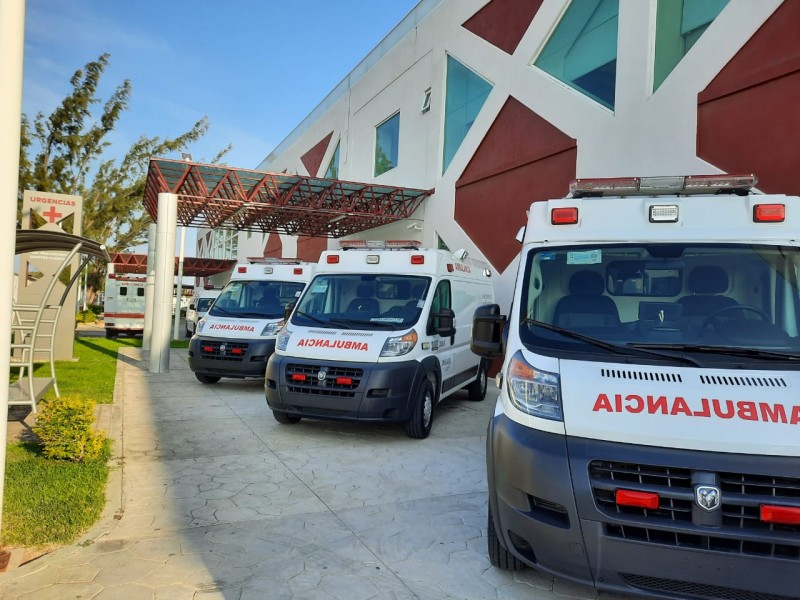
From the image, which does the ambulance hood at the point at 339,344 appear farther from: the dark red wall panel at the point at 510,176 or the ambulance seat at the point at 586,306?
the dark red wall panel at the point at 510,176

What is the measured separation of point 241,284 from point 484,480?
742cm

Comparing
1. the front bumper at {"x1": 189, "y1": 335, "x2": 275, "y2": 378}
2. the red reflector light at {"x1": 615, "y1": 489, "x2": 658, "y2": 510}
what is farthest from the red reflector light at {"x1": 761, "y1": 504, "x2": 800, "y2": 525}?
the front bumper at {"x1": 189, "y1": 335, "x2": 275, "y2": 378}

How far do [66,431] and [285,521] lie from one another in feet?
7.95

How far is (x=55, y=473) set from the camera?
5.05 meters

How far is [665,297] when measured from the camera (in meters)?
3.71

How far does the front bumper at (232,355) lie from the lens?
993 cm

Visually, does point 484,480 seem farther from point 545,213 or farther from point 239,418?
point 239,418

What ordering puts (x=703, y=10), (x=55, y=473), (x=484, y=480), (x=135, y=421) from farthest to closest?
1. (x=703, y=10)
2. (x=135, y=421)
3. (x=484, y=480)
4. (x=55, y=473)

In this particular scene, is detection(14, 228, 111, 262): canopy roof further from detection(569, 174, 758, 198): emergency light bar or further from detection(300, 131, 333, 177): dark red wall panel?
detection(300, 131, 333, 177): dark red wall panel

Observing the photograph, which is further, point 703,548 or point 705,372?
point 705,372

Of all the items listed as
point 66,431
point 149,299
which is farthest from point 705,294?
point 149,299

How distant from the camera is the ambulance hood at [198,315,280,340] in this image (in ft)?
32.8

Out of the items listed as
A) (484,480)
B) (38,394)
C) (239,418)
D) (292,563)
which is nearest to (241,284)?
(239,418)

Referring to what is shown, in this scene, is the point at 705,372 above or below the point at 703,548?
above
